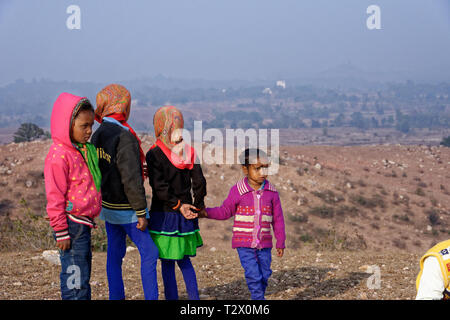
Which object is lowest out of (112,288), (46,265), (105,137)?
(46,265)

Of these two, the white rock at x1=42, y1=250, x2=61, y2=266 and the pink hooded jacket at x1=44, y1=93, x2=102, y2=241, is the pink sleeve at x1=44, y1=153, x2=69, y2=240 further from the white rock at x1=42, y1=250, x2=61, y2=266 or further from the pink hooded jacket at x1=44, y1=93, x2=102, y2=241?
the white rock at x1=42, y1=250, x2=61, y2=266

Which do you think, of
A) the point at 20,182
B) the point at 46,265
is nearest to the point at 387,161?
the point at 20,182

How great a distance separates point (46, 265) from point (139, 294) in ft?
5.76

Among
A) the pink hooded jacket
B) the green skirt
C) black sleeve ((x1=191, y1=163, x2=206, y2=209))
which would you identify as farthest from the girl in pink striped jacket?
the pink hooded jacket

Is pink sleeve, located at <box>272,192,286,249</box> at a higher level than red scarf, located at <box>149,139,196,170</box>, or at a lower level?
lower

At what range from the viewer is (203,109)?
5915 inches

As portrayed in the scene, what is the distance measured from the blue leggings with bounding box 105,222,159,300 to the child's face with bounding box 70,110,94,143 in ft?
2.30

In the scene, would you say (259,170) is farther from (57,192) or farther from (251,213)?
(57,192)

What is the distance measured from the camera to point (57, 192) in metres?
2.85

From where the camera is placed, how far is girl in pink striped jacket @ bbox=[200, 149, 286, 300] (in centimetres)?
349

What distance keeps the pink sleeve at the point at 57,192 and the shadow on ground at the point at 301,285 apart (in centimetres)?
220

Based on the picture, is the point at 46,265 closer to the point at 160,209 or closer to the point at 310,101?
the point at 160,209

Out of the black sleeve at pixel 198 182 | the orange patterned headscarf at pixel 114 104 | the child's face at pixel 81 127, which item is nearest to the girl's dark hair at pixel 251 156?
the black sleeve at pixel 198 182
